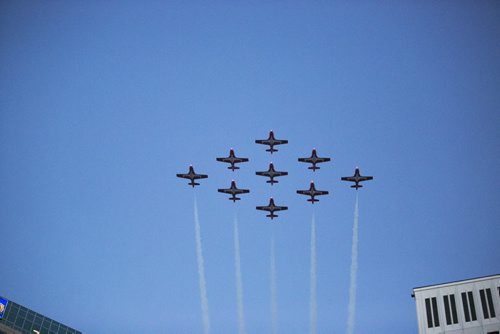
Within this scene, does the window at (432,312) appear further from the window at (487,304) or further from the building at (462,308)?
the window at (487,304)

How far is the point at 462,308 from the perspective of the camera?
83375 millimetres

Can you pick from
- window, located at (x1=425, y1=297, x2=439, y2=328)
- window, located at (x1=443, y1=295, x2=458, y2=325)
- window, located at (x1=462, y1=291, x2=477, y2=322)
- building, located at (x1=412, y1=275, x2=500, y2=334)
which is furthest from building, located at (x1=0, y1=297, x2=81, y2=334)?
window, located at (x1=462, y1=291, x2=477, y2=322)

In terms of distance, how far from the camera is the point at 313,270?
12719cm

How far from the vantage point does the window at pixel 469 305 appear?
83.3 meters

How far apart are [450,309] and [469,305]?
3.16 m

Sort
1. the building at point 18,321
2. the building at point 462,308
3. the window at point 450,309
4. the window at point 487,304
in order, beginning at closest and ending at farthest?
the building at point 462,308 < the window at point 487,304 < the window at point 450,309 < the building at point 18,321

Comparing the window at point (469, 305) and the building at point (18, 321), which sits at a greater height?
the window at point (469, 305)

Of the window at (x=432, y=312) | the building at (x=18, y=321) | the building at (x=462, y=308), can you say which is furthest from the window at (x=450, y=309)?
the building at (x=18, y=321)

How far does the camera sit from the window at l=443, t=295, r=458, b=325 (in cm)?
8322

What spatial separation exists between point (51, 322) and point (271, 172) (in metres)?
59.1

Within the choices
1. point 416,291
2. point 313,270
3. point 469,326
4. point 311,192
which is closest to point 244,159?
point 311,192

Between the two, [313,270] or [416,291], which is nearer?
[416,291]

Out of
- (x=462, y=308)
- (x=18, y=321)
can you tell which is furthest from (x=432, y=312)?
(x=18, y=321)

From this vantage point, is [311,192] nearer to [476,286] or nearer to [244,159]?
[244,159]
